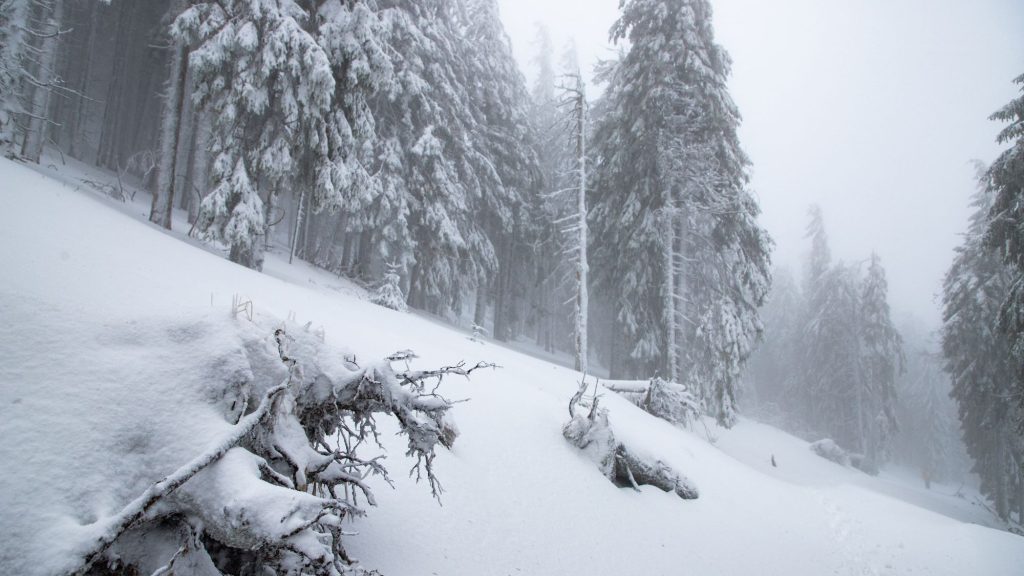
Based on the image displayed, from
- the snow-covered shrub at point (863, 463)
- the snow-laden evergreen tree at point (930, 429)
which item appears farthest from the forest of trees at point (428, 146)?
the snow-laden evergreen tree at point (930, 429)

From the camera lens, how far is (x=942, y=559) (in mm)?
7707

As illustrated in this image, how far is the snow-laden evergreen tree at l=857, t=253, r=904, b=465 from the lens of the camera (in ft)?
98.7

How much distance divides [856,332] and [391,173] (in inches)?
1287

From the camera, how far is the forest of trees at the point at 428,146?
9258mm

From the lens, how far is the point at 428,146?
15.2m

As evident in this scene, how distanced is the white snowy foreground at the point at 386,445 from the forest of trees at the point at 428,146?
4.15 m

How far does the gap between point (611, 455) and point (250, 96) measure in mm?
9217

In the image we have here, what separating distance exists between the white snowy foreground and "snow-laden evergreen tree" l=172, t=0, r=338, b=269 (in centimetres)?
267

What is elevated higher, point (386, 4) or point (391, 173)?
point (386, 4)

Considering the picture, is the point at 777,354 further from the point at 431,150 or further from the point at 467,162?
the point at 431,150

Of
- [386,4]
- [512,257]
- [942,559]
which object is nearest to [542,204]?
[512,257]

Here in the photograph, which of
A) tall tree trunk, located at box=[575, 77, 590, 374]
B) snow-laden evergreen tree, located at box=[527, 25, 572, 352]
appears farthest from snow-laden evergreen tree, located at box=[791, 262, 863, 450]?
tall tree trunk, located at box=[575, 77, 590, 374]

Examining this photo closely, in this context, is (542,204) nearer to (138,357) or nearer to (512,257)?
(512,257)

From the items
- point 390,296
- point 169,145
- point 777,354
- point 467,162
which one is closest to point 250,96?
point 169,145
